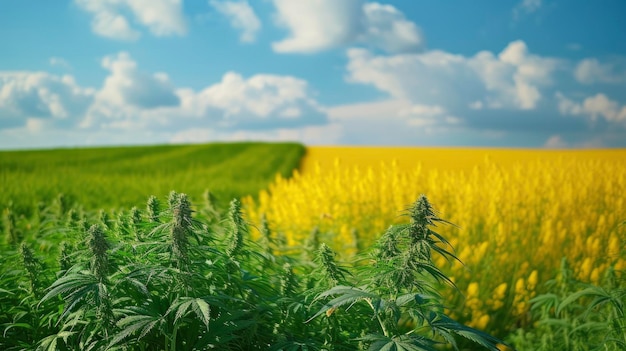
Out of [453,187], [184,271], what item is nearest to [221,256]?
[184,271]

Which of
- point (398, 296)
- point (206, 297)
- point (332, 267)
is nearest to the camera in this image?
point (206, 297)

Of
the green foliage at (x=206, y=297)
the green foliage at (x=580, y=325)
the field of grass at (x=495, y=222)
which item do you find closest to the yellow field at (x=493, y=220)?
the field of grass at (x=495, y=222)

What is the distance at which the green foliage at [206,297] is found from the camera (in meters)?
1.78

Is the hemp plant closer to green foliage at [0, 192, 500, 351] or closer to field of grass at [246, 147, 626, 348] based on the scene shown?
green foliage at [0, 192, 500, 351]

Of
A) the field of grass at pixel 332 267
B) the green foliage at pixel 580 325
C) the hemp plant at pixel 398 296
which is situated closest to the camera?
the hemp plant at pixel 398 296

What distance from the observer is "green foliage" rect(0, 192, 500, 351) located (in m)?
1.78

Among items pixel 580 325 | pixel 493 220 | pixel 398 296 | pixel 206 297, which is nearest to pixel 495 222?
pixel 493 220

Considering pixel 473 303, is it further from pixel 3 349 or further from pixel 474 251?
pixel 3 349

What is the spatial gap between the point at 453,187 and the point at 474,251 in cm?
119

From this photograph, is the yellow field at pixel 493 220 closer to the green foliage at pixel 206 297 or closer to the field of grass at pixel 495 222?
the field of grass at pixel 495 222

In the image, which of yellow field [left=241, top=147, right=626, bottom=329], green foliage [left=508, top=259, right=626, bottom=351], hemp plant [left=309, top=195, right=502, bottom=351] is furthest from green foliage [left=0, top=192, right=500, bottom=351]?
yellow field [left=241, top=147, right=626, bottom=329]

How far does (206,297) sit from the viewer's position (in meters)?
1.82

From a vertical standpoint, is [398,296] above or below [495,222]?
above

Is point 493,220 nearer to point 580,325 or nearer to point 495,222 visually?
point 495,222
